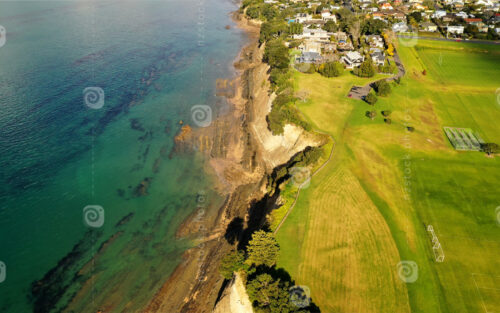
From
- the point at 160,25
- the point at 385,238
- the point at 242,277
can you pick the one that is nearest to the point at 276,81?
the point at 385,238

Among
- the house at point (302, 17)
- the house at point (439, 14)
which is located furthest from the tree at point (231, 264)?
the house at point (439, 14)

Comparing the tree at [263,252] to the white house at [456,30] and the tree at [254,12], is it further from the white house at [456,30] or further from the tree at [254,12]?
the tree at [254,12]

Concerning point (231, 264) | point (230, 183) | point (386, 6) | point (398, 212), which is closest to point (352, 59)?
point (230, 183)

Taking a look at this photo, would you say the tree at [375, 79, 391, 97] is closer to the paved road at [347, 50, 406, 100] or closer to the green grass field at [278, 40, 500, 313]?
the green grass field at [278, 40, 500, 313]

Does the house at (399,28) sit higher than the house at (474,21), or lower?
lower

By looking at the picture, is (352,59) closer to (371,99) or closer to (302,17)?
(371,99)
